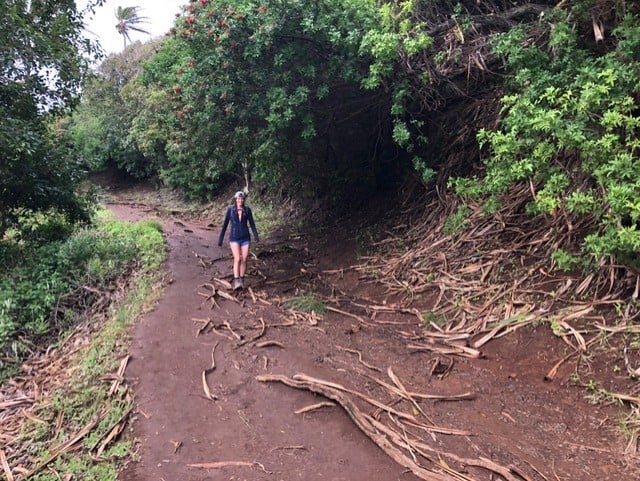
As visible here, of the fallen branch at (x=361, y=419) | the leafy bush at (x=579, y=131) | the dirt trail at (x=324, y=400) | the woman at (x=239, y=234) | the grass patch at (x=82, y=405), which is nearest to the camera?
the fallen branch at (x=361, y=419)

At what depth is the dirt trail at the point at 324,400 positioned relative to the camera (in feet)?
11.0

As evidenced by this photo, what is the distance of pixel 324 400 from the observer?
4.22 m

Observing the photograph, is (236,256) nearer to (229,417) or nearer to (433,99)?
(229,417)

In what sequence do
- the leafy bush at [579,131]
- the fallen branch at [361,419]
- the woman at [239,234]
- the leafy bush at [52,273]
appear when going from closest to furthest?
1. the fallen branch at [361,419]
2. the leafy bush at [579,131]
3. the leafy bush at [52,273]
4. the woman at [239,234]

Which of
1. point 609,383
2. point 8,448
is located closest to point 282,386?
point 8,448

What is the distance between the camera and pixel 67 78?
8672 mm

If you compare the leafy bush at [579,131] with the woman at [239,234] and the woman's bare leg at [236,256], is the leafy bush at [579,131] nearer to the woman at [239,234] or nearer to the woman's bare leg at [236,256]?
the woman at [239,234]

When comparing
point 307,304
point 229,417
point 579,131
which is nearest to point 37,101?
point 307,304

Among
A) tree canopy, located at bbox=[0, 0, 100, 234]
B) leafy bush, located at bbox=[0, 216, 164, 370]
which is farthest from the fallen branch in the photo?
tree canopy, located at bbox=[0, 0, 100, 234]

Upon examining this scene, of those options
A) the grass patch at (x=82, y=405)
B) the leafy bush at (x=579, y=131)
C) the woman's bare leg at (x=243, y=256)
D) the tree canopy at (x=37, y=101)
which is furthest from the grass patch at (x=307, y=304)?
the tree canopy at (x=37, y=101)

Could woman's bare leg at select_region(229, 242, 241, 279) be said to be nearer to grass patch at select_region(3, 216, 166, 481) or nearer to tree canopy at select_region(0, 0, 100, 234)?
grass patch at select_region(3, 216, 166, 481)

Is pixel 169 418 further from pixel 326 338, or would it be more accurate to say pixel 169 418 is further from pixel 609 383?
pixel 609 383

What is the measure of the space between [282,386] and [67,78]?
7.60 meters

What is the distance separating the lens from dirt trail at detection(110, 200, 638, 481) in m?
3.37
